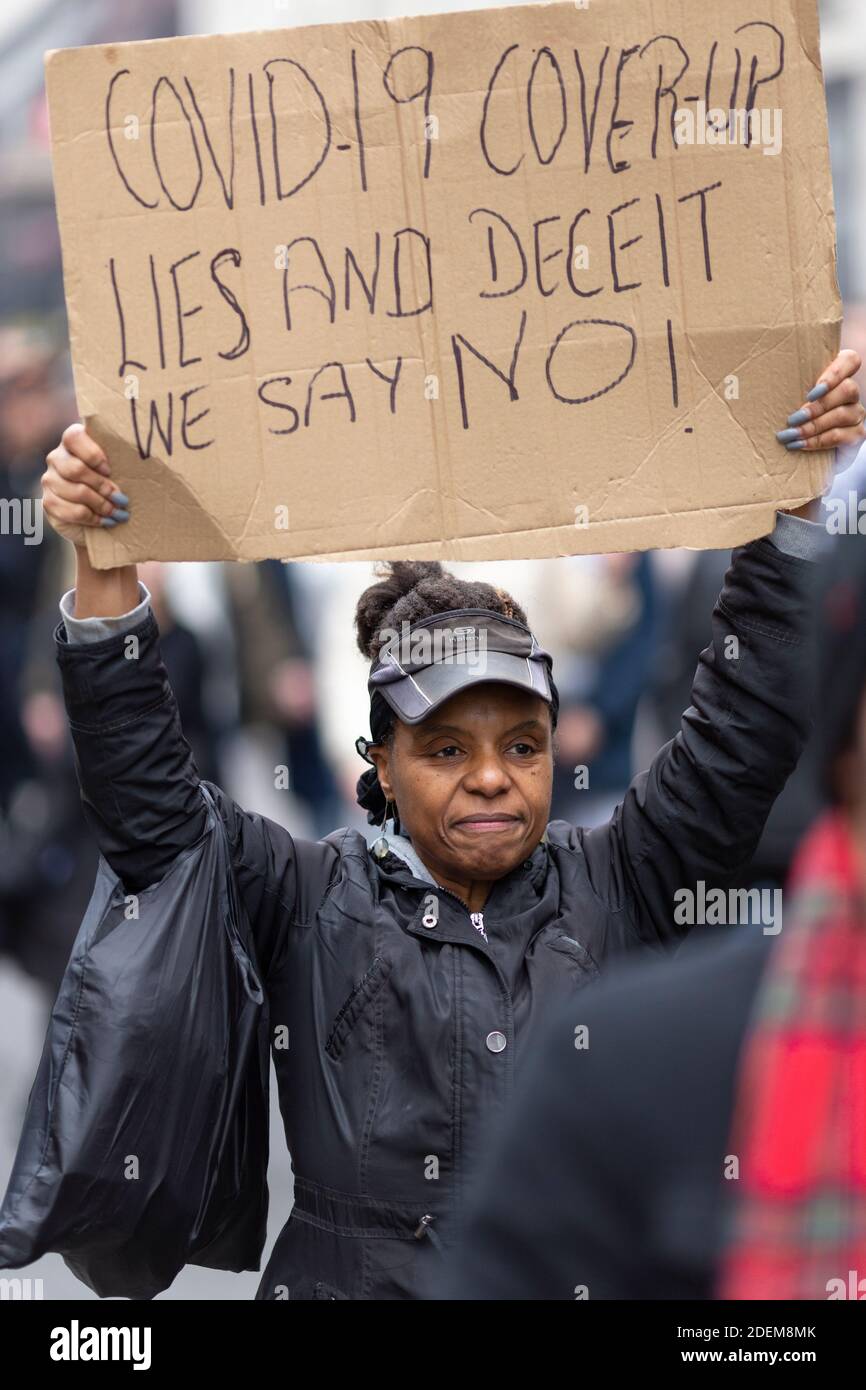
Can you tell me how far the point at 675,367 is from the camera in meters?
2.74

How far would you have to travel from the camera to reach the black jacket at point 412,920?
2635 millimetres

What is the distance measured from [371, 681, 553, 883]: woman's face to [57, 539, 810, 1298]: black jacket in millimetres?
71

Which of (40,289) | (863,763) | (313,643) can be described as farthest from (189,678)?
(863,763)

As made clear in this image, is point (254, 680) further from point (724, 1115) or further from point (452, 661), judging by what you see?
point (724, 1115)

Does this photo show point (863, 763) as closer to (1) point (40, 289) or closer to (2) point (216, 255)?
(2) point (216, 255)

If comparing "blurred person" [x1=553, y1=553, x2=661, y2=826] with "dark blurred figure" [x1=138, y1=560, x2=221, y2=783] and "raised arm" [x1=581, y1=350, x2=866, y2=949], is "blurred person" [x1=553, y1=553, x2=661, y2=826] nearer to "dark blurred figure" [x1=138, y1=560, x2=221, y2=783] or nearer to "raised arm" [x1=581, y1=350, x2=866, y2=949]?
"dark blurred figure" [x1=138, y1=560, x2=221, y2=783]

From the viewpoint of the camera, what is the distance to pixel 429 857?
2.83 meters

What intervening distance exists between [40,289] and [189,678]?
13.4ft

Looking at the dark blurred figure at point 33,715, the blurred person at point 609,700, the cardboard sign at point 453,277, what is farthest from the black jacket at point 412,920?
the blurred person at point 609,700

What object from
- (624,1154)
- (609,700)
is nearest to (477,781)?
(624,1154)

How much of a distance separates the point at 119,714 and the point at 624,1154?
1.62m

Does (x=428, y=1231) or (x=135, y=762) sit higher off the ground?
(x=135, y=762)

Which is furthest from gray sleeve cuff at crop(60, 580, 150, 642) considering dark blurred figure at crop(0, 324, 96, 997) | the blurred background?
dark blurred figure at crop(0, 324, 96, 997)
